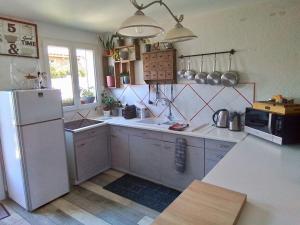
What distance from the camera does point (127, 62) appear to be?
348 cm

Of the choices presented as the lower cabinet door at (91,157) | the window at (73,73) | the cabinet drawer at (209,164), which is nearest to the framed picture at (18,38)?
Answer: the window at (73,73)

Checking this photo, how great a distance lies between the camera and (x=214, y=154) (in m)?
2.32

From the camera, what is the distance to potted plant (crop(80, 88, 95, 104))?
11.7 feet

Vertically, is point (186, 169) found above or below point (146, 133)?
below

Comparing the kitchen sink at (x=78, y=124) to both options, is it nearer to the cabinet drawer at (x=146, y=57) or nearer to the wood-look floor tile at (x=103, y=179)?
the wood-look floor tile at (x=103, y=179)

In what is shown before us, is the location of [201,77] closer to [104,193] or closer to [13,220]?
[104,193]

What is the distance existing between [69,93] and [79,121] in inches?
18.7

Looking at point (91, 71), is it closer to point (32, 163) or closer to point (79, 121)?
point (79, 121)

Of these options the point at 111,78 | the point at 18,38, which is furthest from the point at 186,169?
the point at 18,38

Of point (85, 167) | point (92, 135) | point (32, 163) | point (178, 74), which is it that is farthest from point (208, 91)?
point (32, 163)

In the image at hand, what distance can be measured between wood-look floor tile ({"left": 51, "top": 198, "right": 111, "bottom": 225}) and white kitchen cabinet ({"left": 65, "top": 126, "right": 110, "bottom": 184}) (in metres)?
0.41

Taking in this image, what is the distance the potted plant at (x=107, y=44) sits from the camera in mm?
3604

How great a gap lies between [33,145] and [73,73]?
142 centimetres

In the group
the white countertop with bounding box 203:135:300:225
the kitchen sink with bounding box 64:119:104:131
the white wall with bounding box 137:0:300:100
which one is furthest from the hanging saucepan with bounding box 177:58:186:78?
the kitchen sink with bounding box 64:119:104:131
